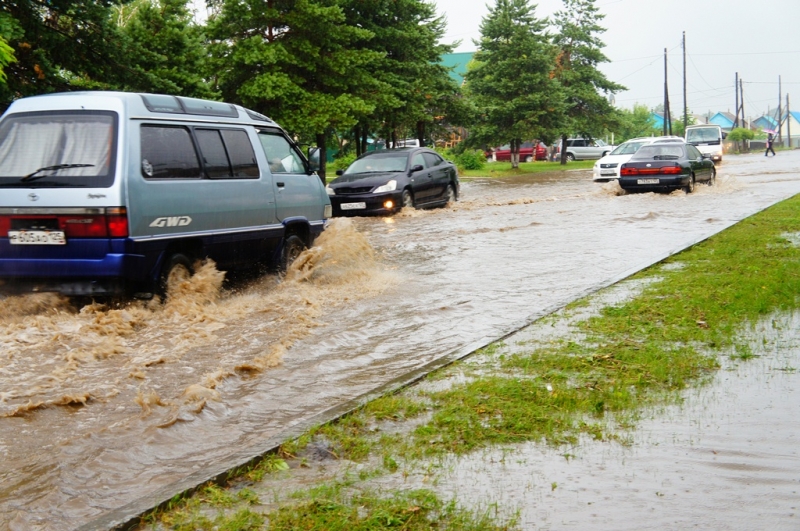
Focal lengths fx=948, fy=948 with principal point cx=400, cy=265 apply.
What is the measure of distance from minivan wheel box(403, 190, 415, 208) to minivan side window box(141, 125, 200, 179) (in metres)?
12.2

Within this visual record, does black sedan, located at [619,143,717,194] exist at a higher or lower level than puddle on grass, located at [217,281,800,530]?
higher

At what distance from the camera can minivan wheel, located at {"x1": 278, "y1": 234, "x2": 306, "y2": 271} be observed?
1115 centimetres

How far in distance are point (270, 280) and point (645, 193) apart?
17.8 m

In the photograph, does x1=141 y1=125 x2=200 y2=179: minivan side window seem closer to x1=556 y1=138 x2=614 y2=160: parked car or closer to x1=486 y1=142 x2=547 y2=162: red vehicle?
x1=556 y1=138 x2=614 y2=160: parked car

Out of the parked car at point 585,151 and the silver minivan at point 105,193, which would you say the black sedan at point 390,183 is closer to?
the silver minivan at point 105,193

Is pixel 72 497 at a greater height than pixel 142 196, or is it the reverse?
pixel 142 196

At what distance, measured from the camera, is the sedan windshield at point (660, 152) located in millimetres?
26312

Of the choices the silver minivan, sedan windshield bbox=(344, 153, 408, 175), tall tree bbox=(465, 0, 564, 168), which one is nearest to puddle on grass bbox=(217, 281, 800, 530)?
the silver minivan

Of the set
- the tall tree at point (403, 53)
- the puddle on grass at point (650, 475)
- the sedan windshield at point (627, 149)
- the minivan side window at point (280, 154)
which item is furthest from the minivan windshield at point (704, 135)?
the puddle on grass at point (650, 475)

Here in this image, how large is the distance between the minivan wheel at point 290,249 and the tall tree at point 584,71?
51.3 metres

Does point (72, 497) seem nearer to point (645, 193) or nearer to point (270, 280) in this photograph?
point (270, 280)

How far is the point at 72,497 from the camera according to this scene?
4.50 meters

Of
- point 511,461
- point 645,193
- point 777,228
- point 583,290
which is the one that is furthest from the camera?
point 645,193

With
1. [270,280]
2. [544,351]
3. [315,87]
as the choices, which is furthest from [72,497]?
[315,87]
